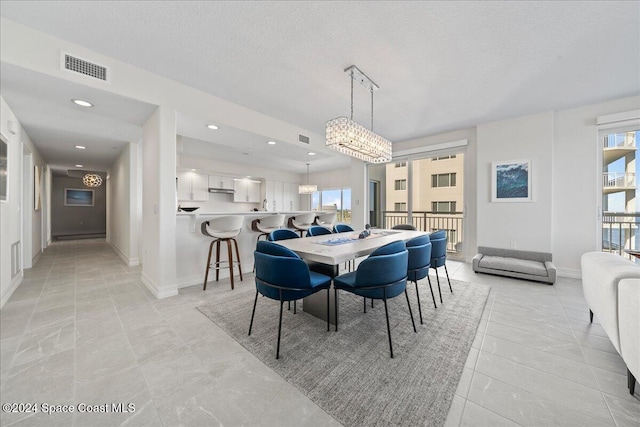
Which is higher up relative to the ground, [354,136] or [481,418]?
[354,136]

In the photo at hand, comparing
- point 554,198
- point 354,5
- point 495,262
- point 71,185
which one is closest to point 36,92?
point 354,5

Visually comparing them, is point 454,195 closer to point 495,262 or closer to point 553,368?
point 495,262

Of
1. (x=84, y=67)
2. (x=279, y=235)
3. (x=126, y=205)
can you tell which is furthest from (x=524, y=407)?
(x=126, y=205)

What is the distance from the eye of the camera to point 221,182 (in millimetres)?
7199

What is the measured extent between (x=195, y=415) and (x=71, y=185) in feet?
40.1

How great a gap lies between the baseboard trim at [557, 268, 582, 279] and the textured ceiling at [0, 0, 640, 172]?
2.58 meters

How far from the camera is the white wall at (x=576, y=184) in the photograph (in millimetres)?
3600

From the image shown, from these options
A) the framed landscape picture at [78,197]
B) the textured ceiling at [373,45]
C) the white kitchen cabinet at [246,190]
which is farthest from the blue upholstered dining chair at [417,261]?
the framed landscape picture at [78,197]

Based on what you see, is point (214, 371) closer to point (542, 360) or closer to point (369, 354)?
point (369, 354)

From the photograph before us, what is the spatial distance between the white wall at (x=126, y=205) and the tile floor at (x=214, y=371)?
2.03 m

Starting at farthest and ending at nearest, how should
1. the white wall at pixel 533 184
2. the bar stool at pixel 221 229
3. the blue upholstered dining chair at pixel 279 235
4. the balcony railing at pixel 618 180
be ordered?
1. the white wall at pixel 533 184
2. the balcony railing at pixel 618 180
3. the bar stool at pixel 221 229
4. the blue upholstered dining chair at pixel 279 235

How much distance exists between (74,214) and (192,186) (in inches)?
261

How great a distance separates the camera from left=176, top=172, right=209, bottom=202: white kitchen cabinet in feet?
21.2

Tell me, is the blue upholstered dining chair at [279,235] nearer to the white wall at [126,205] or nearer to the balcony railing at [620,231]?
the white wall at [126,205]
